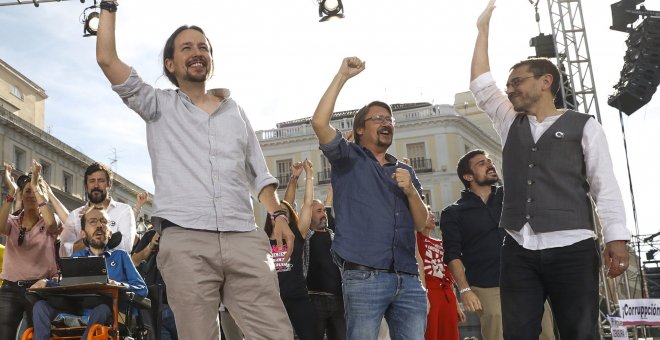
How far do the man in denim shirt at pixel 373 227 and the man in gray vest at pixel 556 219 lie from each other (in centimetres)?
60

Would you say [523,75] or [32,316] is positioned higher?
[523,75]

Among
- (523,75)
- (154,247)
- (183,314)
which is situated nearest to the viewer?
(183,314)

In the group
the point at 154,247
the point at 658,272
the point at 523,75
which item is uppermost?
the point at 523,75

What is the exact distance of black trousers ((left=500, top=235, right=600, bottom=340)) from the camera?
3.62 metres

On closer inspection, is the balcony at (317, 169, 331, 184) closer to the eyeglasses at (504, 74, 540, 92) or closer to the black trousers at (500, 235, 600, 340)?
the eyeglasses at (504, 74, 540, 92)

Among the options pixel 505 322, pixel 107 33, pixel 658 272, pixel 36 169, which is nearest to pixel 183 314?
pixel 107 33

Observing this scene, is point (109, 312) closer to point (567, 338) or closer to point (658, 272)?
point (567, 338)

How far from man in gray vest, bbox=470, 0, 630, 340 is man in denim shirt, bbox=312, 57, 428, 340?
60 cm

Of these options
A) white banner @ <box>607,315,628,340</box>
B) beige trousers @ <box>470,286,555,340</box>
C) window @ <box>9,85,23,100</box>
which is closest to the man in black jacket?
beige trousers @ <box>470,286,555,340</box>

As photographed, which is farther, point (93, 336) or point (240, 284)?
point (93, 336)

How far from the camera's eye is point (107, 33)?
3.33 meters

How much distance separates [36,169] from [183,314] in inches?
156

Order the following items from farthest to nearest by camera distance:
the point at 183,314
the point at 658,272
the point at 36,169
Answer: the point at 658,272, the point at 36,169, the point at 183,314

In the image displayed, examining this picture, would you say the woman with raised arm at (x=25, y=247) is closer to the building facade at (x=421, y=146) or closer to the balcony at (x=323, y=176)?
the building facade at (x=421, y=146)
